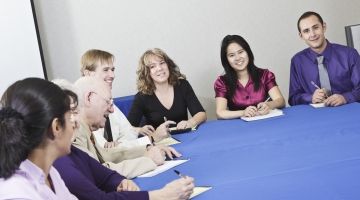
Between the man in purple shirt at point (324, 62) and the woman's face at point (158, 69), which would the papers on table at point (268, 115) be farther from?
the woman's face at point (158, 69)

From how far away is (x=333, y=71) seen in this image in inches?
114

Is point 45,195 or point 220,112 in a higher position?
point 45,195

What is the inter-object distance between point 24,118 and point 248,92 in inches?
87.9

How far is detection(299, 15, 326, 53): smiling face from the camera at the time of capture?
2900mm

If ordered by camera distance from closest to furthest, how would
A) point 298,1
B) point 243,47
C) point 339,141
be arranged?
point 339,141
point 243,47
point 298,1

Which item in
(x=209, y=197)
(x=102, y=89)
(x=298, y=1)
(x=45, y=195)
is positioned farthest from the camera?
(x=298, y=1)

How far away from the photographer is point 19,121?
95cm

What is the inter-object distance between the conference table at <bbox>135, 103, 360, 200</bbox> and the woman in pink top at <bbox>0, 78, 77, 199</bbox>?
0.54 meters

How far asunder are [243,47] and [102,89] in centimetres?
163

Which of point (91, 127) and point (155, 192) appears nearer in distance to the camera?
point (155, 192)

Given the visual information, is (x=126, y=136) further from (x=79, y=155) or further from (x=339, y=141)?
(x=339, y=141)

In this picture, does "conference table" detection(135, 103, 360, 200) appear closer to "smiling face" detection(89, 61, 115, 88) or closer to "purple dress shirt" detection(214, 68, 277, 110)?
"purple dress shirt" detection(214, 68, 277, 110)

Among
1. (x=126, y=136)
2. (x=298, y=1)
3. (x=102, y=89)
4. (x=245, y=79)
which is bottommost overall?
(x=126, y=136)

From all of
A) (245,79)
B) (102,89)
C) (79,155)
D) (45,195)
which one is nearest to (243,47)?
(245,79)
